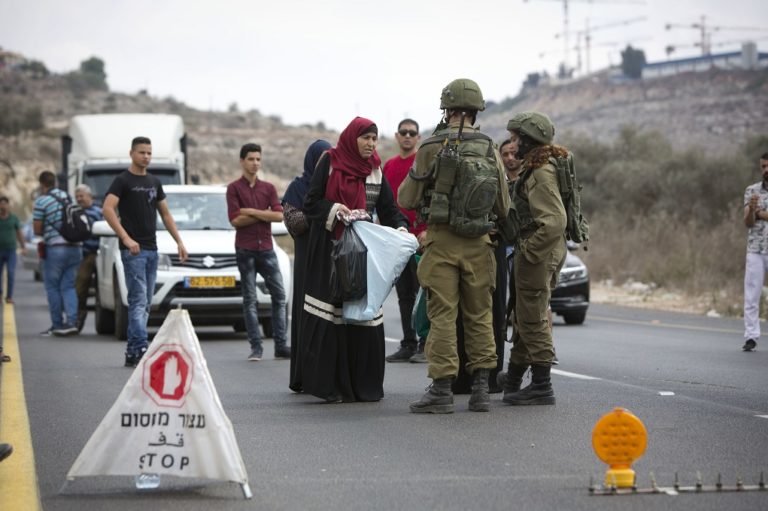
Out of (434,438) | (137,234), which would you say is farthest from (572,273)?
A: (434,438)

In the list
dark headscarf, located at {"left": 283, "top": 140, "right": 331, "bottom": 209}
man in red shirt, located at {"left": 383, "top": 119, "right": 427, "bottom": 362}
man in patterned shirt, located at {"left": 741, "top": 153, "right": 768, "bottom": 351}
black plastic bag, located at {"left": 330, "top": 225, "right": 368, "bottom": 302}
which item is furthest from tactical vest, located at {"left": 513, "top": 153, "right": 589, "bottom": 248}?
man in patterned shirt, located at {"left": 741, "top": 153, "right": 768, "bottom": 351}

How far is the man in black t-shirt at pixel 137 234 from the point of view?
44.4ft

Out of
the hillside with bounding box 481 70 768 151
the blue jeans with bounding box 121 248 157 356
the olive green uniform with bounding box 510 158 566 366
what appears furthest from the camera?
the hillside with bounding box 481 70 768 151

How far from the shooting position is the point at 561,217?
10.1 m

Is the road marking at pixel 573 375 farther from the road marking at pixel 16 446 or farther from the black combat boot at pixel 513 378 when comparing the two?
the road marking at pixel 16 446

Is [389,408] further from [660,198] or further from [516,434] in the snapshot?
[660,198]

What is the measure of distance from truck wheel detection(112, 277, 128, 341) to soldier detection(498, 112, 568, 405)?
797 cm

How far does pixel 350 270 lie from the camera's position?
10414mm

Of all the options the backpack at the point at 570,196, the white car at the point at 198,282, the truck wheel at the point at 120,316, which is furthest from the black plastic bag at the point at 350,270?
the truck wheel at the point at 120,316

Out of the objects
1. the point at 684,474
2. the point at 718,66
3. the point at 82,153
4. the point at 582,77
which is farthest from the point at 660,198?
the point at 582,77

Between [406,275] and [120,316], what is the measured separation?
4.75 metres

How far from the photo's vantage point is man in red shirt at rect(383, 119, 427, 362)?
14047 millimetres

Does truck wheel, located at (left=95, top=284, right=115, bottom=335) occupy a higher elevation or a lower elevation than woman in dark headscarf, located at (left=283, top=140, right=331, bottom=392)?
lower

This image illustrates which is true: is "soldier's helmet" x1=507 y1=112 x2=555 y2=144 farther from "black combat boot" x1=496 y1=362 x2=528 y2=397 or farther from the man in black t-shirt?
the man in black t-shirt
